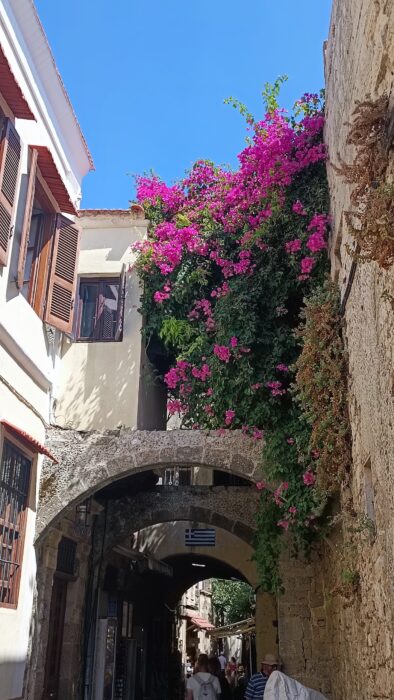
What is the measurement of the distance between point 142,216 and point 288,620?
5.81m

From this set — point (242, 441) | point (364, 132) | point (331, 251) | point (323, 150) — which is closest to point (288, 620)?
point (242, 441)

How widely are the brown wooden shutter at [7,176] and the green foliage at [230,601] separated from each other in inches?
886

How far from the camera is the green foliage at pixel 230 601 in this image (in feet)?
86.7

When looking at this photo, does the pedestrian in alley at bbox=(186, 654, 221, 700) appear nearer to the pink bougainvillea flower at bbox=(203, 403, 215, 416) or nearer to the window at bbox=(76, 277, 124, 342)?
the pink bougainvillea flower at bbox=(203, 403, 215, 416)

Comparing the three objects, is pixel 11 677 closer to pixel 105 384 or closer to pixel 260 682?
pixel 260 682

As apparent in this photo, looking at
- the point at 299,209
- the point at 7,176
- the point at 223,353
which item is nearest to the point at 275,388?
the point at 223,353

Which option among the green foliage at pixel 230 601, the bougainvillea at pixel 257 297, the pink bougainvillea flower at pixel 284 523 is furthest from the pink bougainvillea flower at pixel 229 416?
the green foliage at pixel 230 601

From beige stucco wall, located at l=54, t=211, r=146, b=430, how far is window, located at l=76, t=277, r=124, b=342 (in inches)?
4.0

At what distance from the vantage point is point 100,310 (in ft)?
29.7

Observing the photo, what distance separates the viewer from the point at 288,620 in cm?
824

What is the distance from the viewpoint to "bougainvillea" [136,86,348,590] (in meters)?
7.32

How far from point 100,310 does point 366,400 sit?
521cm

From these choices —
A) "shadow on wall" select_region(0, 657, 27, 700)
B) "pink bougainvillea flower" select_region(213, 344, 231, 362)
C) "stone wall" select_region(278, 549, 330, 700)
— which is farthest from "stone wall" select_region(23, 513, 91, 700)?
"stone wall" select_region(278, 549, 330, 700)

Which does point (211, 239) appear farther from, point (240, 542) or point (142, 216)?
point (240, 542)
